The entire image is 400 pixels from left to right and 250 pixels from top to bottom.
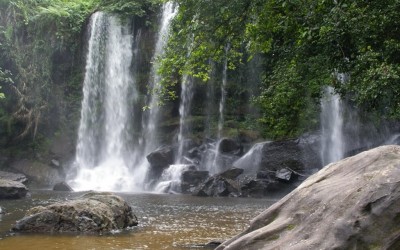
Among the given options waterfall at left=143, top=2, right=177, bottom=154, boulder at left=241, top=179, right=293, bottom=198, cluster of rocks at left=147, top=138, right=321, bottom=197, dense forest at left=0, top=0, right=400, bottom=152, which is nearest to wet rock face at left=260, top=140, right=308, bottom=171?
cluster of rocks at left=147, top=138, right=321, bottom=197

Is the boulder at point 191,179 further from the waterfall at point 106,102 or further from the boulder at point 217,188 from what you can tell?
the waterfall at point 106,102

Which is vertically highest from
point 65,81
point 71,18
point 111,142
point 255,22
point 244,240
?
point 71,18

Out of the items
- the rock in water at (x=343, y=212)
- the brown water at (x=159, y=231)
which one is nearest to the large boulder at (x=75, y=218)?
the brown water at (x=159, y=231)

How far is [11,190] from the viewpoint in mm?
16391

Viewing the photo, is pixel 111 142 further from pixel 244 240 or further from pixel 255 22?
pixel 244 240

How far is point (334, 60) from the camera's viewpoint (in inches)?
335

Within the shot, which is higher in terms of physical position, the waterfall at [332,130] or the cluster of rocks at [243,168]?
the waterfall at [332,130]

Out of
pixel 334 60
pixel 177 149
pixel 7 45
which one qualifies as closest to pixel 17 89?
pixel 7 45

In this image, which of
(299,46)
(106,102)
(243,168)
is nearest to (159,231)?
(299,46)

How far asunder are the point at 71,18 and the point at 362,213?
28.5 m

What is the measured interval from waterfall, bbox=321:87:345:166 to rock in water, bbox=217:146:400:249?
17398 mm

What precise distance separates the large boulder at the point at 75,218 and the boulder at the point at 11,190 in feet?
26.1

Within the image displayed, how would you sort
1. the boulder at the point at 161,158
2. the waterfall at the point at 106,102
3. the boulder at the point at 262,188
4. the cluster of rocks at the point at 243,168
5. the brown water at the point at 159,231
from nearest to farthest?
the brown water at the point at 159,231
the boulder at the point at 262,188
the cluster of rocks at the point at 243,168
the boulder at the point at 161,158
the waterfall at the point at 106,102

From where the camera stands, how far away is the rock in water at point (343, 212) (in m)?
3.84
